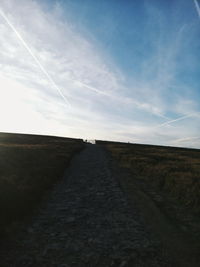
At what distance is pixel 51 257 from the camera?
4645 mm

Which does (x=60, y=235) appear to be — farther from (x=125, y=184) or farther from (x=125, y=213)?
(x=125, y=184)

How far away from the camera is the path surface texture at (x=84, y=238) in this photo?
14.9 feet

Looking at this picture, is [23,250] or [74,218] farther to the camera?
[74,218]

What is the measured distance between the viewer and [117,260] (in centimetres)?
456

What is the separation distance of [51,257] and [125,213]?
3732mm

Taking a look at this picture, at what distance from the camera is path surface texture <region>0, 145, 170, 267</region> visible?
455 cm

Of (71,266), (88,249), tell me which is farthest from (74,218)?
(71,266)

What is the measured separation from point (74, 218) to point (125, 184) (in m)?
6.32

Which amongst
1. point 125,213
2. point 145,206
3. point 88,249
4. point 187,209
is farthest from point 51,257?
point 187,209

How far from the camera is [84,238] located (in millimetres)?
5551

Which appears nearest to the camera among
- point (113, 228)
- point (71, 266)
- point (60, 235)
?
point (71, 266)

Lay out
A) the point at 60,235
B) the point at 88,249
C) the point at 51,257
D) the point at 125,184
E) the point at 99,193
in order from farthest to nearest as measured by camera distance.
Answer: the point at 125,184 → the point at 99,193 → the point at 60,235 → the point at 88,249 → the point at 51,257

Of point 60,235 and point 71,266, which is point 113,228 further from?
point 71,266

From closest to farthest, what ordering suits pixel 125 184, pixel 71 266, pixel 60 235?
pixel 71 266, pixel 60 235, pixel 125 184
